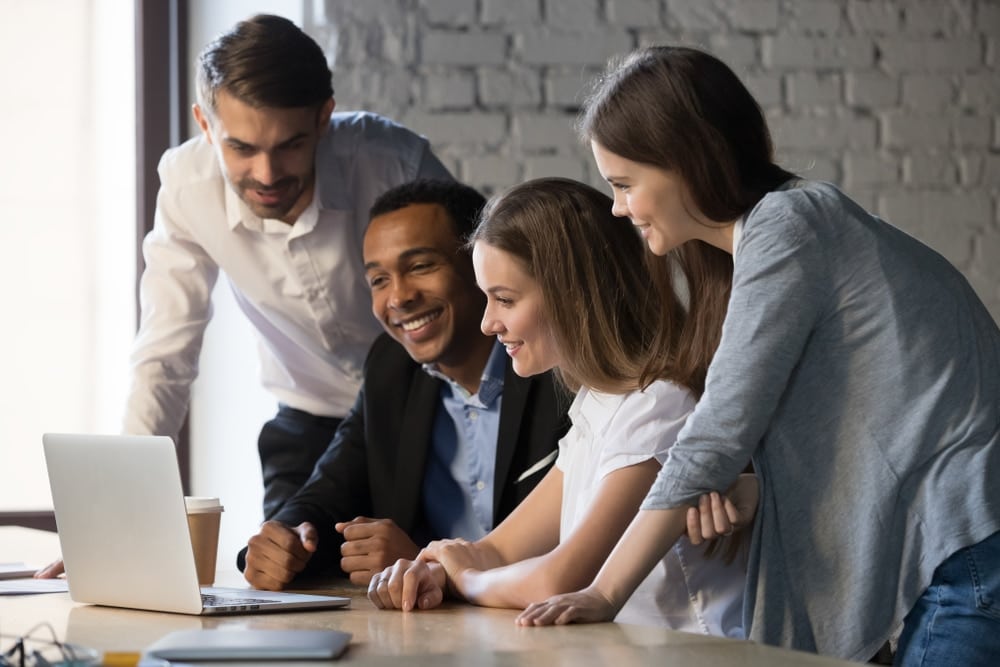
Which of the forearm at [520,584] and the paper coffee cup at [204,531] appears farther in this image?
the paper coffee cup at [204,531]

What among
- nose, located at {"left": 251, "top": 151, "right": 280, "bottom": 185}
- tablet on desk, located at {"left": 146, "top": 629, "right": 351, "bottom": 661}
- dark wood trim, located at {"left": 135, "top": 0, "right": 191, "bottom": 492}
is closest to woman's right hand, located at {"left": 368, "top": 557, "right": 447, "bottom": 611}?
tablet on desk, located at {"left": 146, "top": 629, "right": 351, "bottom": 661}

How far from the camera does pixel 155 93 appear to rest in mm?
2916

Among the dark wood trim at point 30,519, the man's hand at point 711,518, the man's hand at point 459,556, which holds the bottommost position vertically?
the dark wood trim at point 30,519

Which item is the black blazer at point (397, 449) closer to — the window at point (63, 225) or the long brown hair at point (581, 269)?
the long brown hair at point (581, 269)

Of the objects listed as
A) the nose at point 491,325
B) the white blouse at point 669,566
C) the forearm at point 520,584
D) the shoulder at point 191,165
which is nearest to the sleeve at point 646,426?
the white blouse at point 669,566

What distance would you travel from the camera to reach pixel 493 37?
277cm

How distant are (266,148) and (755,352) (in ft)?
3.56

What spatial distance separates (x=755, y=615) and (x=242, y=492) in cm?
187

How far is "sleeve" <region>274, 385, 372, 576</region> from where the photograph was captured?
183 cm

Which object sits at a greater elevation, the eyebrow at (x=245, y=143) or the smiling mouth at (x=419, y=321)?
the eyebrow at (x=245, y=143)

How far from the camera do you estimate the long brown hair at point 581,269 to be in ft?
5.22

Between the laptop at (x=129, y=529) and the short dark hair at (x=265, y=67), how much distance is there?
865 millimetres

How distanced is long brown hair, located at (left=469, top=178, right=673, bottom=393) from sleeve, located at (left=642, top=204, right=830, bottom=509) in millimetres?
332

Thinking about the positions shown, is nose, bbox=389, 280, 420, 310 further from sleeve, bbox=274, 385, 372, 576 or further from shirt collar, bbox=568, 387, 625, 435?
shirt collar, bbox=568, 387, 625, 435
